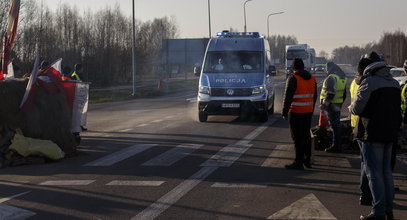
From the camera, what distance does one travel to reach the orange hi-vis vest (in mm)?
9703

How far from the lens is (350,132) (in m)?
12.0

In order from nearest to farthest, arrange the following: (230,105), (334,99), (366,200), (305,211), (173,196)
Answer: (305,211), (366,200), (173,196), (334,99), (230,105)

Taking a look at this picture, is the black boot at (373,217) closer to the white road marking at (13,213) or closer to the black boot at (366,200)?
the black boot at (366,200)

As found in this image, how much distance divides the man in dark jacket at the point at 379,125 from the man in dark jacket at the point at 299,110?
3.22 meters

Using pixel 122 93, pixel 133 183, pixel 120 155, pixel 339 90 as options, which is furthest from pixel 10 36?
pixel 122 93

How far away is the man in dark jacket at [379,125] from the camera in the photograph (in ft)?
20.4

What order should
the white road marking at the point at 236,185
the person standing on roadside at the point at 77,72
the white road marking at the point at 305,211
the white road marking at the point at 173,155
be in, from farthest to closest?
the person standing on roadside at the point at 77,72
the white road marking at the point at 173,155
the white road marking at the point at 236,185
the white road marking at the point at 305,211

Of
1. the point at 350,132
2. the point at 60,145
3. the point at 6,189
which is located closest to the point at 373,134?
the point at 6,189

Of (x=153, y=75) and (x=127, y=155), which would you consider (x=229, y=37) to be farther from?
(x=153, y=75)

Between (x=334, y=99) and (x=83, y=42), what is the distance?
185 feet

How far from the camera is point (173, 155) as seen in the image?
445 inches

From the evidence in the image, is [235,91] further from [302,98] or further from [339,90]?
[302,98]

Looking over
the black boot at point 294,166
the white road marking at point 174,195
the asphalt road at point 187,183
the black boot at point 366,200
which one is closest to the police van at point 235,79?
the asphalt road at point 187,183

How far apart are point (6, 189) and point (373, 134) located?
5.08m
